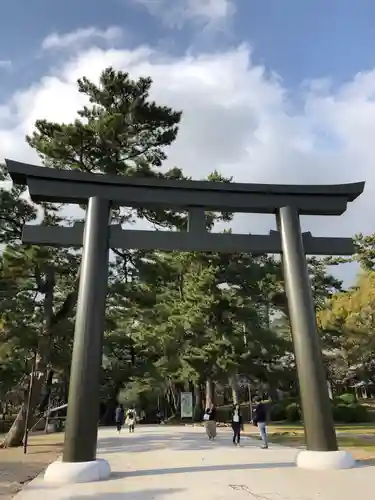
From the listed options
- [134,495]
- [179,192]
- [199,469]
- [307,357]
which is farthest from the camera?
[179,192]

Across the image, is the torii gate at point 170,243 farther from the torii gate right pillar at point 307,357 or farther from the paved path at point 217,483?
the paved path at point 217,483

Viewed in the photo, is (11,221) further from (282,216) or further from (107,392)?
(107,392)

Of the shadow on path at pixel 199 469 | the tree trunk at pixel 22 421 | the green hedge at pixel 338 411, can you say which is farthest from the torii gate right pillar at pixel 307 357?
the green hedge at pixel 338 411

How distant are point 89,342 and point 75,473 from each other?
2207 millimetres

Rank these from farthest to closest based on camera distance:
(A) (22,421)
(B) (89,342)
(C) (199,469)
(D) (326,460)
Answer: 1. (A) (22,421)
2. (C) (199,469)
3. (B) (89,342)
4. (D) (326,460)

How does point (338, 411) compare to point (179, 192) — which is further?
point (338, 411)

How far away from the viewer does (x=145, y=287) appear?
18.0 m

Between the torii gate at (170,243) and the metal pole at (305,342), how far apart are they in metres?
0.02

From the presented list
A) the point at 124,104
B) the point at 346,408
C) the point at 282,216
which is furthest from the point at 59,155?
the point at 346,408

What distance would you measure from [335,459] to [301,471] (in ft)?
2.22

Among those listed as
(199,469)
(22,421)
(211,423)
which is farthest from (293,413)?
(199,469)

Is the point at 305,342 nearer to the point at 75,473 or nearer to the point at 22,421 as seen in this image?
the point at 75,473

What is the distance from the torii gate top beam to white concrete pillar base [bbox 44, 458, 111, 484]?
5.21 m

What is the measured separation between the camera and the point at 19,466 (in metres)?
10.9
